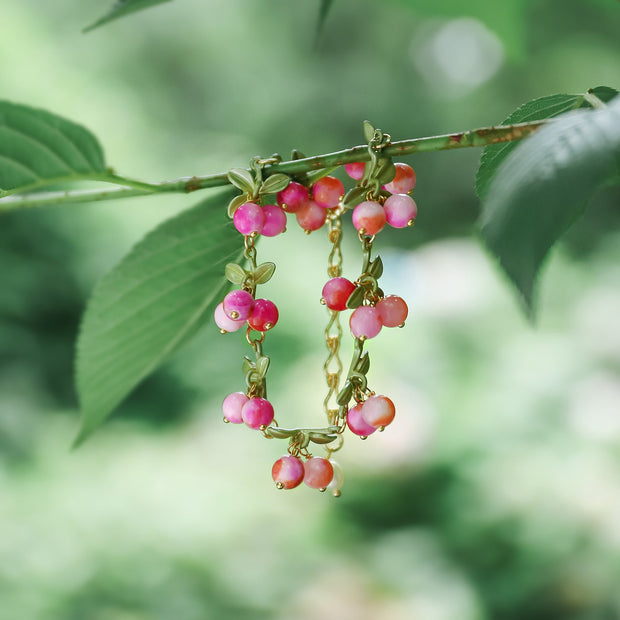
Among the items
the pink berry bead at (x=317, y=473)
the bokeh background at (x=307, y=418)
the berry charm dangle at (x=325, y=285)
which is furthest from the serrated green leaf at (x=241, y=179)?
the bokeh background at (x=307, y=418)

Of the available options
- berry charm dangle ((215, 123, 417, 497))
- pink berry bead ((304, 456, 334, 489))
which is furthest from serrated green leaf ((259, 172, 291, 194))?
pink berry bead ((304, 456, 334, 489))

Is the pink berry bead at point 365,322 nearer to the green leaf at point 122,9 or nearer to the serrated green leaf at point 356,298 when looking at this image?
the serrated green leaf at point 356,298

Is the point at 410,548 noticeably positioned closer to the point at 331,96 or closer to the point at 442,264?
the point at 442,264

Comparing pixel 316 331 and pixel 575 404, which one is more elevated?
pixel 316 331

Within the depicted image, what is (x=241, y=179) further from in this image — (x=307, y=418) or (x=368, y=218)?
(x=307, y=418)

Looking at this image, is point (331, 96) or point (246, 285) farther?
point (331, 96)

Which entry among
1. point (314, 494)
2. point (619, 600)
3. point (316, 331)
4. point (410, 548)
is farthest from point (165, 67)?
point (619, 600)
